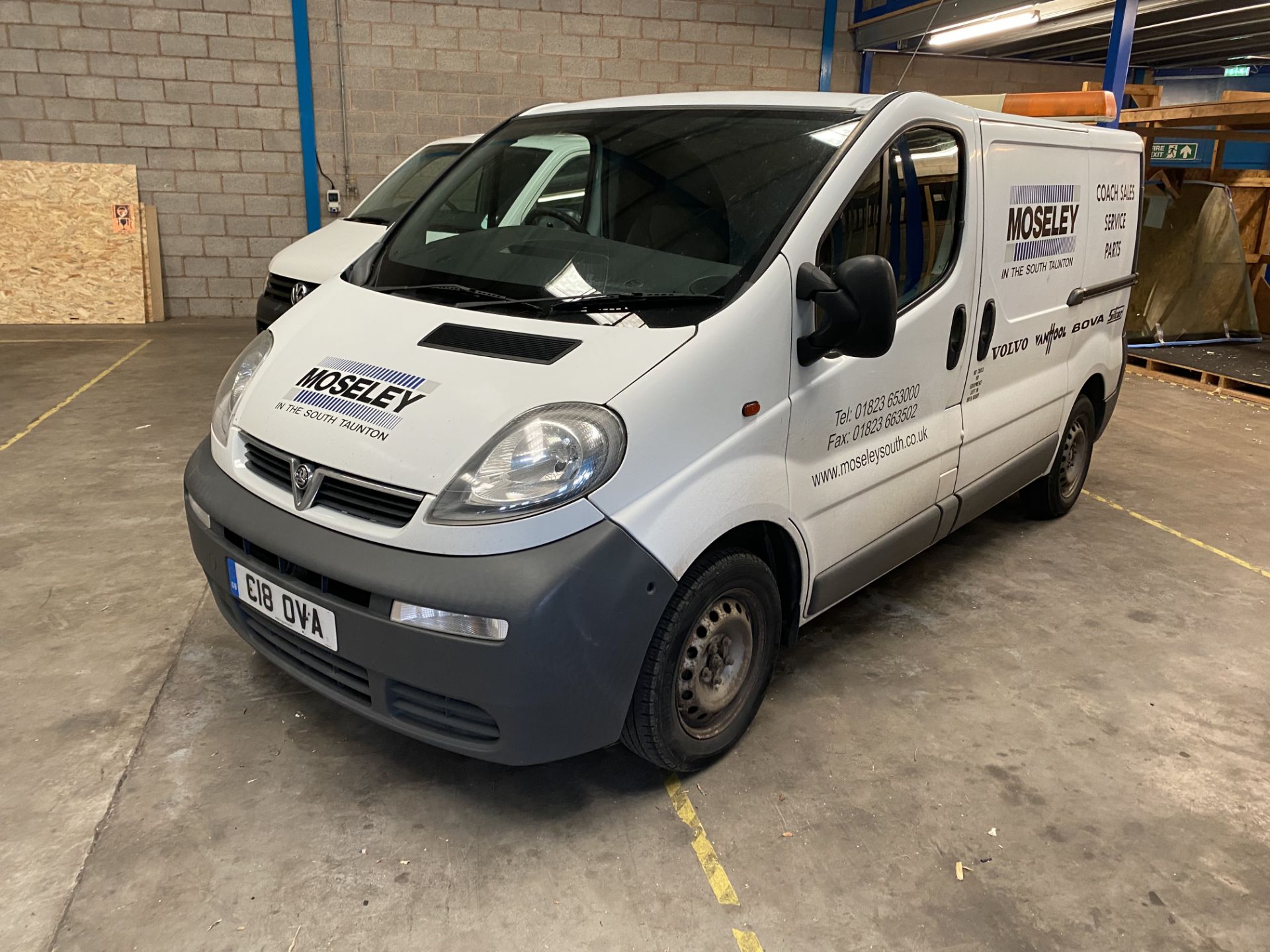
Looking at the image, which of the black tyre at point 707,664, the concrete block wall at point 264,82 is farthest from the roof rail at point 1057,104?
the concrete block wall at point 264,82

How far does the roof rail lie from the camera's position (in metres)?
4.00

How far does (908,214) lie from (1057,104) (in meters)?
2.20

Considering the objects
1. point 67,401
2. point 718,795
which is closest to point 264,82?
point 67,401

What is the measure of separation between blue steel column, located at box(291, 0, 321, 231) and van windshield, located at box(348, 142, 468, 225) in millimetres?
2449

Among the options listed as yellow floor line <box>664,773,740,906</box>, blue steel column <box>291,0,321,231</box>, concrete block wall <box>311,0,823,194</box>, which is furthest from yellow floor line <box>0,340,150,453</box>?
yellow floor line <box>664,773,740,906</box>

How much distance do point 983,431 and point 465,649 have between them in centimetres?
208

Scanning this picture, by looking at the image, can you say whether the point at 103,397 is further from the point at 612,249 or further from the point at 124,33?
the point at 612,249

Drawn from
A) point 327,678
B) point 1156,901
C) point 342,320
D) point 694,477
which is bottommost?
point 1156,901

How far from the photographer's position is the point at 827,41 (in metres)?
9.59

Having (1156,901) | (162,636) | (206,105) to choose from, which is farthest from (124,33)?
(1156,901)

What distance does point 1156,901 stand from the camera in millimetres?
1966

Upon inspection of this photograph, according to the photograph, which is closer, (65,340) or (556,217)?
(556,217)

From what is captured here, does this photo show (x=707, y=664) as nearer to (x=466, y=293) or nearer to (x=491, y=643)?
(x=491, y=643)

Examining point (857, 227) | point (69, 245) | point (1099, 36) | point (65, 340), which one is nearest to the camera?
point (857, 227)
